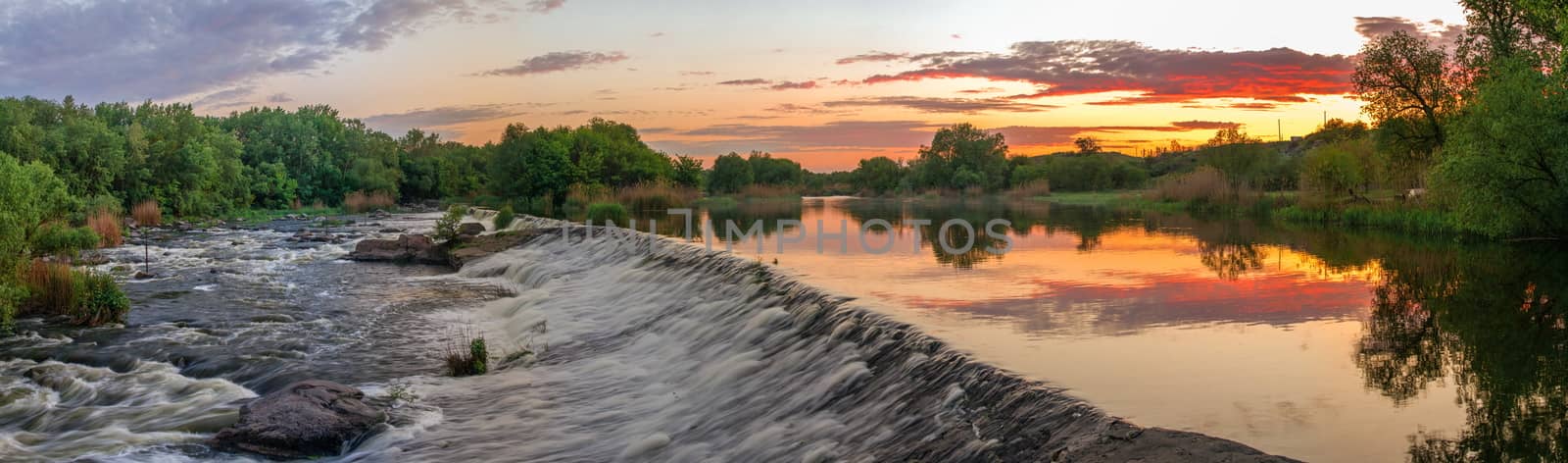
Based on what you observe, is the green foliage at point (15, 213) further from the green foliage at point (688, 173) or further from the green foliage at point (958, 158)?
the green foliage at point (958, 158)

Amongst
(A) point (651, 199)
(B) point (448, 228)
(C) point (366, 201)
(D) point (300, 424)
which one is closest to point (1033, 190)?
(A) point (651, 199)

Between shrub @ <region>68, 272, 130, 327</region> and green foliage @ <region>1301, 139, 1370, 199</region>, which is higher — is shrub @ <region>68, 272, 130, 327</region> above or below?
below

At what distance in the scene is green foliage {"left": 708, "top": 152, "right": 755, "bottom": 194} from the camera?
369 feet

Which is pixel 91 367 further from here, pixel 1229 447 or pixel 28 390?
pixel 1229 447

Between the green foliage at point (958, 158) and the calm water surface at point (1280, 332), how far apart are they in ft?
274

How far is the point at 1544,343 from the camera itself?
29.3ft

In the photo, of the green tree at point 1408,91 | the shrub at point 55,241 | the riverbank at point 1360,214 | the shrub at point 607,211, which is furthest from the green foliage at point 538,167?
the green tree at point 1408,91

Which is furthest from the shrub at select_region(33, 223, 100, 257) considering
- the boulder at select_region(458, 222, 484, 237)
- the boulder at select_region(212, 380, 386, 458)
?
the boulder at select_region(212, 380, 386, 458)

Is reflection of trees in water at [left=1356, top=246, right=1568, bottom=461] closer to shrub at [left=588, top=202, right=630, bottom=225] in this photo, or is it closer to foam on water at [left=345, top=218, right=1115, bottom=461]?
foam on water at [left=345, top=218, right=1115, bottom=461]

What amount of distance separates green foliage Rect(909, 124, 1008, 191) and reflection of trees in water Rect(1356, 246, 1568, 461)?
86817 mm

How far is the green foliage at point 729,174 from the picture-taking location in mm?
112500

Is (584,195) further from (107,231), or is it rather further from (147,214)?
(107,231)

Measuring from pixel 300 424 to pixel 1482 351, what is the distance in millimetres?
11303

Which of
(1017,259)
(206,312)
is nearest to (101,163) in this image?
(206,312)
